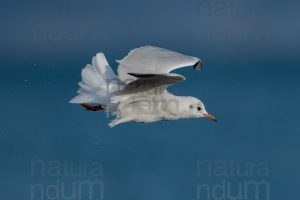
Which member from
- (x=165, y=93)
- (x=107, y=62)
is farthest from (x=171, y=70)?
(x=107, y=62)

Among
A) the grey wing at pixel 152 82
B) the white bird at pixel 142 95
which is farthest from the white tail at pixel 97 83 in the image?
the grey wing at pixel 152 82

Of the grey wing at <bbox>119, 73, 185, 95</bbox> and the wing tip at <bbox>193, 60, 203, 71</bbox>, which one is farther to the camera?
the wing tip at <bbox>193, 60, 203, 71</bbox>

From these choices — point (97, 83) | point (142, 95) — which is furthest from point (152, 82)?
point (97, 83)

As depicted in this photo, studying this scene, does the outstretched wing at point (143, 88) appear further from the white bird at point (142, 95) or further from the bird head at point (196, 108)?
the bird head at point (196, 108)

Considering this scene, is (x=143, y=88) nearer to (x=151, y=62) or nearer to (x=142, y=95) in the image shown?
(x=142, y=95)

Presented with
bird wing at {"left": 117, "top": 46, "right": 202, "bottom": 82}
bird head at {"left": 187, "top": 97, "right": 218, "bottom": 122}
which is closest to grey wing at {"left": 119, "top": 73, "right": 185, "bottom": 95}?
bird wing at {"left": 117, "top": 46, "right": 202, "bottom": 82}

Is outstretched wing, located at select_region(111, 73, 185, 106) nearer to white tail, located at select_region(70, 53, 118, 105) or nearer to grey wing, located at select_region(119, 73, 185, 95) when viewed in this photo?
grey wing, located at select_region(119, 73, 185, 95)
